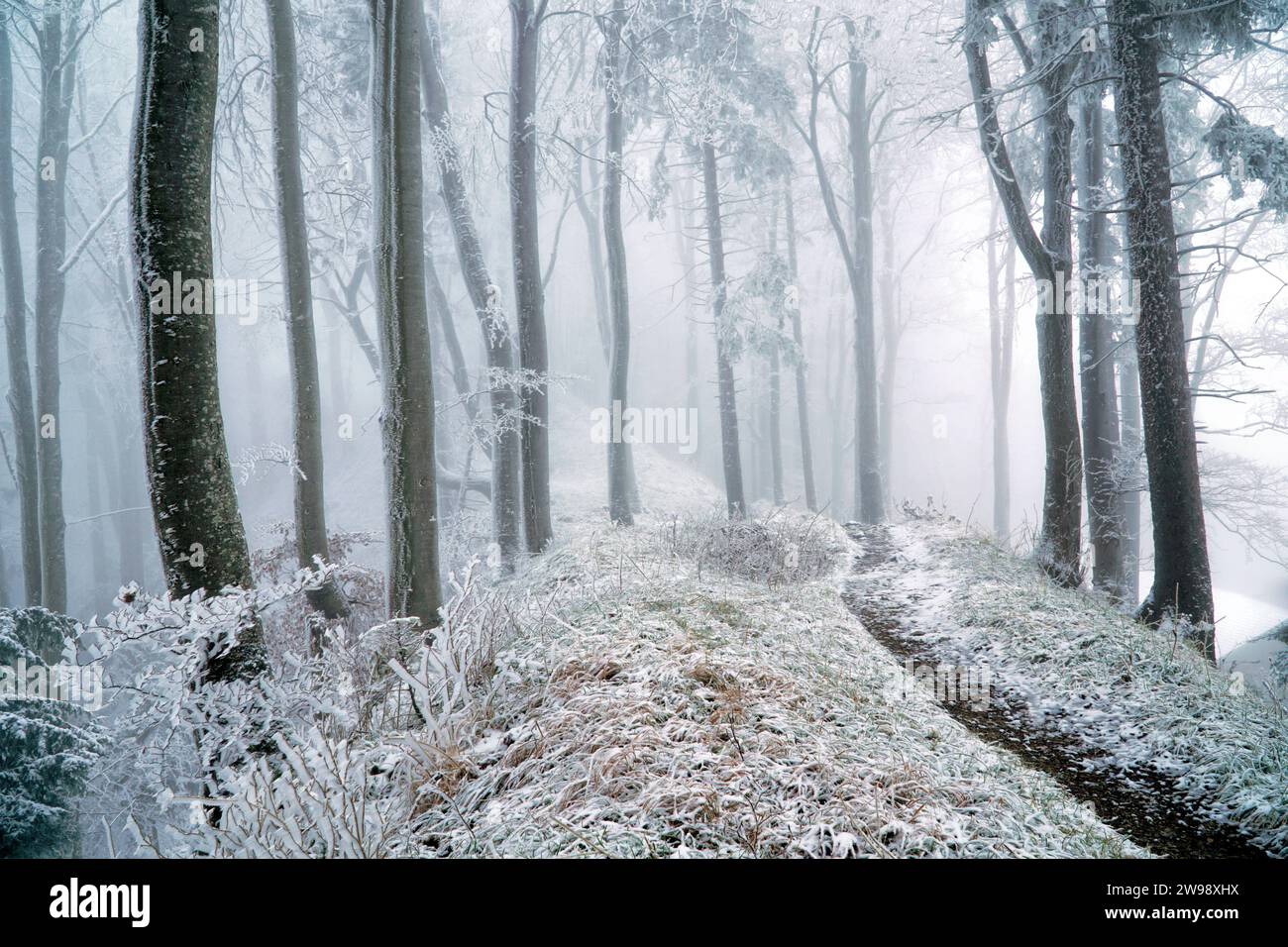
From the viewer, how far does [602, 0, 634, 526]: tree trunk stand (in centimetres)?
1037

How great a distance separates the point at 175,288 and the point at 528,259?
6066 millimetres

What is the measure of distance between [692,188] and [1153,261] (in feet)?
74.5

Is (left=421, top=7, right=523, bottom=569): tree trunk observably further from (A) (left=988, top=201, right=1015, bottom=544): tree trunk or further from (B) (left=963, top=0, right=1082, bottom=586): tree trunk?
(A) (left=988, top=201, right=1015, bottom=544): tree trunk

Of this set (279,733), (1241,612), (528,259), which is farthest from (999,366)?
(279,733)

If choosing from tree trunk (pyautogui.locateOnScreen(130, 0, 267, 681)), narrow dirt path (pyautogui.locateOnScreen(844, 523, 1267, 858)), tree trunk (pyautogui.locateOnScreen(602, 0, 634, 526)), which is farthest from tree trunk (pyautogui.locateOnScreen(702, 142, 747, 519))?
tree trunk (pyautogui.locateOnScreen(130, 0, 267, 681))

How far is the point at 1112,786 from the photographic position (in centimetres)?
337

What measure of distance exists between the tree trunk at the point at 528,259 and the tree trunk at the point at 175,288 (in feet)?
16.9

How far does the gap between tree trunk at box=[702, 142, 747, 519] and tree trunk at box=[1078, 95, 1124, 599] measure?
18.8 feet

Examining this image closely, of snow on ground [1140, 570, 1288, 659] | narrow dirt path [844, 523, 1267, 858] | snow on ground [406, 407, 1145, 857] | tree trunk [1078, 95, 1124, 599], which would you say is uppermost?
tree trunk [1078, 95, 1124, 599]

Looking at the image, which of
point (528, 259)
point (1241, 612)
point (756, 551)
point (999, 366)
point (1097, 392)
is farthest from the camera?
point (999, 366)

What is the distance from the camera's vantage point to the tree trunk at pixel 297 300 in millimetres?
6871

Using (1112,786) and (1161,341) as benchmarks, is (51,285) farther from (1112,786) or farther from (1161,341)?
(1161,341)

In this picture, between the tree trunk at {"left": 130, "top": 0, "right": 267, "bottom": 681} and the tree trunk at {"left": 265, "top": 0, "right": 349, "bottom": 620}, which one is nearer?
the tree trunk at {"left": 130, "top": 0, "right": 267, "bottom": 681}
